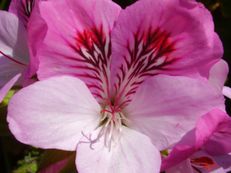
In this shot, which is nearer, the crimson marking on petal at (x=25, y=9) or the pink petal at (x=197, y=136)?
the pink petal at (x=197, y=136)

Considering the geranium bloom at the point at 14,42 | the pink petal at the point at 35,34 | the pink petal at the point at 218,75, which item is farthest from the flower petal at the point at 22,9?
the pink petal at the point at 218,75

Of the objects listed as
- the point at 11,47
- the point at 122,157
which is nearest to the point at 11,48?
the point at 11,47

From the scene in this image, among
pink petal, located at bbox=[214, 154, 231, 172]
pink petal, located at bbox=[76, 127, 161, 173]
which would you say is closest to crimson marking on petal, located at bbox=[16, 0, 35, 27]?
pink petal, located at bbox=[76, 127, 161, 173]

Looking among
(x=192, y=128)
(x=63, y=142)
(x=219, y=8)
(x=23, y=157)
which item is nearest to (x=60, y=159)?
(x=63, y=142)

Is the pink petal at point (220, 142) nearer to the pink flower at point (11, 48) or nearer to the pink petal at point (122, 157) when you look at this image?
the pink petal at point (122, 157)

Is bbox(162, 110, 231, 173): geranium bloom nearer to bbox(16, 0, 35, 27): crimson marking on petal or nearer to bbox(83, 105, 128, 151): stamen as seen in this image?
bbox(83, 105, 128, 151): stamen

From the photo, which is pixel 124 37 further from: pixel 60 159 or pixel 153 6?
pixel 60 159

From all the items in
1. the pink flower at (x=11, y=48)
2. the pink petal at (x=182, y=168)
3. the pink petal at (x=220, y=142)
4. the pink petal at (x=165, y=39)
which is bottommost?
the pink petal at (x=182, y=168)

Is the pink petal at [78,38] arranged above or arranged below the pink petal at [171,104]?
above
